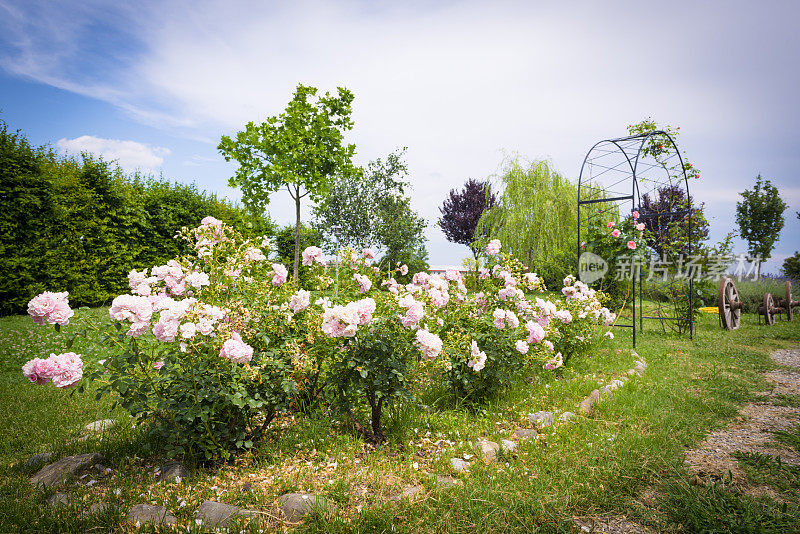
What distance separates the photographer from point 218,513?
2.17m


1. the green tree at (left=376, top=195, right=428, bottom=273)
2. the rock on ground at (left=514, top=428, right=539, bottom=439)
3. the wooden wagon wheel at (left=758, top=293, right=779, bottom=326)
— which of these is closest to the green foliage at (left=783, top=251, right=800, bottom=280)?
the wooden wagon wheel at (left=758, top=293, right=779, bottom=326)

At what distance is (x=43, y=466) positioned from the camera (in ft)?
9.78

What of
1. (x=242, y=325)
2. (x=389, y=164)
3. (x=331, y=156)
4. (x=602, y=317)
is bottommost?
(x=602, y=317)

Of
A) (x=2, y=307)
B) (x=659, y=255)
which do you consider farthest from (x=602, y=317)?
(x=2, y=307)

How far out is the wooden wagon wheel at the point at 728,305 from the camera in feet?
25.4

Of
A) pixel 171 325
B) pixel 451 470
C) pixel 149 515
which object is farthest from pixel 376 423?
pixel 171 325

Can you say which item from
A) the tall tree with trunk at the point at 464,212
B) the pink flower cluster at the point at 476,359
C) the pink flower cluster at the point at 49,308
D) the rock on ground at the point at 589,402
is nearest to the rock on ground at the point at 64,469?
the pink flower cluster at the point at 49,308

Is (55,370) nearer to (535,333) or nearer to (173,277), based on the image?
(173,277)

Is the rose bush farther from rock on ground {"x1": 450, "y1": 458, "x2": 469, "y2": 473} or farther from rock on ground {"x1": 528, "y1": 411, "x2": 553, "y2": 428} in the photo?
rock on ground {"x1": 450, "y1": 458, "x2": 469, "y2": 473}

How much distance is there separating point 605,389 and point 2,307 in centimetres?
1138

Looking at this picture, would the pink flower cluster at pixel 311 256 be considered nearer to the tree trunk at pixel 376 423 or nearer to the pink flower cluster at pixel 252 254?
the pink flower cluster at pixel 252 254

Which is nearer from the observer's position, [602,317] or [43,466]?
[43,466]

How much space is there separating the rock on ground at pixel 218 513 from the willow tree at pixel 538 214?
1232 cm

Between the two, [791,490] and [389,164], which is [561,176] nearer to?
[389,164]
